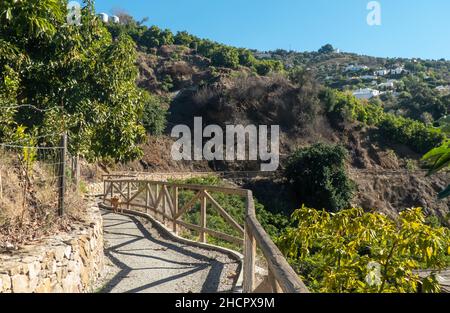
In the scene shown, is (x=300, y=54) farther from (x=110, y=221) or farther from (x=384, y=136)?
(x=110, y=221)

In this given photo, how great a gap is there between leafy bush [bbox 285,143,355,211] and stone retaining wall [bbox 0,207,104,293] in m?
20.0

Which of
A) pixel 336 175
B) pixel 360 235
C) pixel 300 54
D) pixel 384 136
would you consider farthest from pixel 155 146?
pixel 300 54

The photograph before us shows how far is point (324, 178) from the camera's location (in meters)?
25.0

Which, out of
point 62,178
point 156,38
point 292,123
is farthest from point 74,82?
point 156,38

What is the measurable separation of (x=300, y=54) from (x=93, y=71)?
96824 millimetres

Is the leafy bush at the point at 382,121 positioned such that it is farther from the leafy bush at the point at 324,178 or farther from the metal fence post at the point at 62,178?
the metal fence post at the point at 62,178

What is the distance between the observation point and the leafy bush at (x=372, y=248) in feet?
9.75

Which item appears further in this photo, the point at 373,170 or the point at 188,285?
the point at 373,170

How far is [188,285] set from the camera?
5.55 m

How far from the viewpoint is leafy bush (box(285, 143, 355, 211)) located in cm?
2477

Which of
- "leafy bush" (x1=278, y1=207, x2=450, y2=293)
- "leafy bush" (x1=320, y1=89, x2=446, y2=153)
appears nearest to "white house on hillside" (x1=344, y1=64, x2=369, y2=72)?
"leafy bush" (x1=320, y1=89, x2=446, y2=153)

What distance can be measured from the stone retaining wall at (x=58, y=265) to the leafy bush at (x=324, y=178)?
65.8ft

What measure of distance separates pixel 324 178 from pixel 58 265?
21.9 m

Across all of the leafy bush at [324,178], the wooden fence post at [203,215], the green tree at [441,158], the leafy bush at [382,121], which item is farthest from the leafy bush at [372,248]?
the leafy bush at [382,121]
